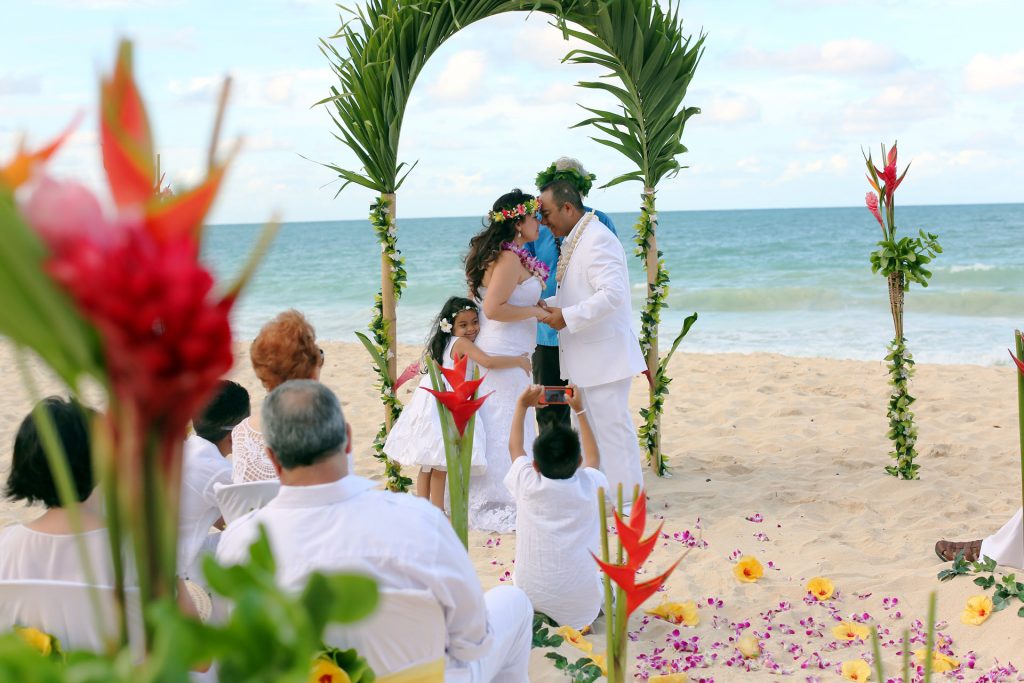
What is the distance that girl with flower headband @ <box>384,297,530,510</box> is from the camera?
17.2 feet

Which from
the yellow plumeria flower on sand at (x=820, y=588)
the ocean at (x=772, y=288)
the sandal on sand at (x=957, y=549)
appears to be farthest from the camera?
the ocean at (x=772, y=288)

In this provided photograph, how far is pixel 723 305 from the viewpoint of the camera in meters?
21.6

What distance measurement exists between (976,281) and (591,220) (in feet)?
64.4

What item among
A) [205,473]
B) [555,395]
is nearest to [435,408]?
[555,395]

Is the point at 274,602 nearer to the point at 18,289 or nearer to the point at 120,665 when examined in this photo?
the point at 120,665

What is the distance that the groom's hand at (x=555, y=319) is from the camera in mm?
5359

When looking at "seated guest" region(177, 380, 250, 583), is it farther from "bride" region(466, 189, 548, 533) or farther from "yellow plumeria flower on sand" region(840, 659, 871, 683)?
"yellow plumeria flower on sand" region(840, 659, 871, 683)

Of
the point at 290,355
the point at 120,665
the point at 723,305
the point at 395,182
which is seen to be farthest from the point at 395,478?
the point at 723,305

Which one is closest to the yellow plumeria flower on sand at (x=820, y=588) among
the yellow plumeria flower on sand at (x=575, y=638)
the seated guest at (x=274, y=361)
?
the yellow plumeria flower on sand at (x=575, y=638)

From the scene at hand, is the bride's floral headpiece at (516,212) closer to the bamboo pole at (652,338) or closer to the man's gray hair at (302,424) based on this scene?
the bamboo pole at (652,338)

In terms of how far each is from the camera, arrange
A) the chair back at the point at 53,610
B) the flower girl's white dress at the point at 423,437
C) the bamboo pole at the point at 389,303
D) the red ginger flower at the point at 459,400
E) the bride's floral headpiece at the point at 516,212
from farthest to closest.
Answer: the bamboo pole at the point at 389,303 → the flower girl's white dress at the point at 423,437 → the bride's floral headpiece at the point at 516,212 → the red ginger flower at the point at 459,400 → the chair back at the point at 53,610

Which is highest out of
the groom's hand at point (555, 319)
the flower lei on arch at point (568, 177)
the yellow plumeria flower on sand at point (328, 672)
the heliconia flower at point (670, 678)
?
the flower lei on arch at point (568, 177)

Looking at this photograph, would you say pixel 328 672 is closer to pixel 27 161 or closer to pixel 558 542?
pixel 27 161

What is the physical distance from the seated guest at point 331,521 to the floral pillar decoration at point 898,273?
427 centimetres
